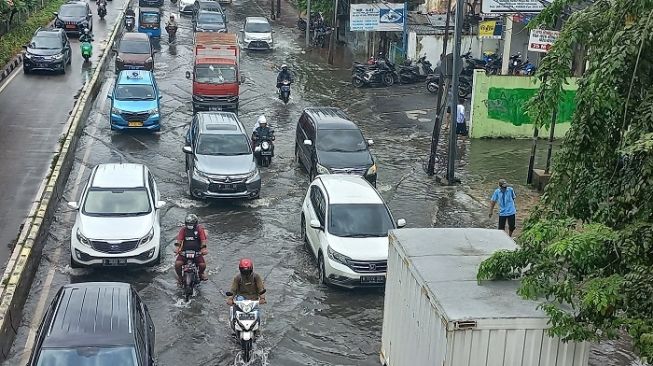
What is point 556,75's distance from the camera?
7855 millimetres

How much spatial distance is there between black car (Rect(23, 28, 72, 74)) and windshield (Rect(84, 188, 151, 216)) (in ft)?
57.7

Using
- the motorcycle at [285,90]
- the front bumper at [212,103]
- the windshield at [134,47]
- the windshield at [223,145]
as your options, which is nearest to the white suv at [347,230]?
the windshield at [223,145]

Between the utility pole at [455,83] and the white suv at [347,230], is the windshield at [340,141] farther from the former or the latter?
the white suv at [347,230]

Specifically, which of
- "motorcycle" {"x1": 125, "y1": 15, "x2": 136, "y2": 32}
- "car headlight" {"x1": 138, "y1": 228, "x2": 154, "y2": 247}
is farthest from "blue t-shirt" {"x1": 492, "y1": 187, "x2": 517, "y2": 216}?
"motorcycle" {"x1": 125, "y1": 15, "x2": 136, "y2": 32}

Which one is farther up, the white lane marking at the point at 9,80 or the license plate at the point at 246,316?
the white lane marking at the point at 9,80

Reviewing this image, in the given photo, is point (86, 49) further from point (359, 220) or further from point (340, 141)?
point (359, 220)

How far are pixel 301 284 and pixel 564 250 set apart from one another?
28.0 feet

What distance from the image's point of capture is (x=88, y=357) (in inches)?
366

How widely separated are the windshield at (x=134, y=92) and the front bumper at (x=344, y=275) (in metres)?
12.8

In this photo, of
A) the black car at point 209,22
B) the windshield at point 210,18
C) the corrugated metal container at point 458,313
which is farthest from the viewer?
the windshield at point 210,18

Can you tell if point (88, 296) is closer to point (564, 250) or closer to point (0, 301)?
point (0, 301)

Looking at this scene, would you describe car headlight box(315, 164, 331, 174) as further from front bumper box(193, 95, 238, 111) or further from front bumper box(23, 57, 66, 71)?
front bumper box(23, 57, 66, 71)

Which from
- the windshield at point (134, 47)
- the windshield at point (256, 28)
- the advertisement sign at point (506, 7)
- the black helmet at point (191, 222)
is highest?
the advertisement sign at point (506, 7)

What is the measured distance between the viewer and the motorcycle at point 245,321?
37.8 feet
